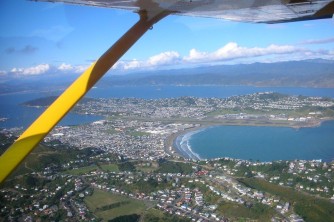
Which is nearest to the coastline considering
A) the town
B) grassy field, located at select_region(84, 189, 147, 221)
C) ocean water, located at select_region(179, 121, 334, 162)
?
ocean water, located at select_region(179, 121, 334, 162)

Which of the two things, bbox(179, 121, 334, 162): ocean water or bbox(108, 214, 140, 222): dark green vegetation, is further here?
bbox(179, 121, 334, 162): ocean water

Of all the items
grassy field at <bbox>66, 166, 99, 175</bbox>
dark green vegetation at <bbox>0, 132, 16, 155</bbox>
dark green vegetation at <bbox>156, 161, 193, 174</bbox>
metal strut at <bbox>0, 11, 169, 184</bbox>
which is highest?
metal strut at <bbox>0, 11, 169, 184</bbox>

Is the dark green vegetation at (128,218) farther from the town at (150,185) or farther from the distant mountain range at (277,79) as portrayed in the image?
the distant mountain range at (277,79)

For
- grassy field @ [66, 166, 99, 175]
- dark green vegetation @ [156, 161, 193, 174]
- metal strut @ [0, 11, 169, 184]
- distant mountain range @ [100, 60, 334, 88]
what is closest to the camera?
metal strut @ [0, 11, 169, 184]

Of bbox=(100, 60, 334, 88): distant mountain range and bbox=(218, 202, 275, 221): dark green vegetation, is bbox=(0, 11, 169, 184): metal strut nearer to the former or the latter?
bbox=(218, 202, 275, 221): dark green vegetation

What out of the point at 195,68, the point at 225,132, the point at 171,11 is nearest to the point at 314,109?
the point at 225,132

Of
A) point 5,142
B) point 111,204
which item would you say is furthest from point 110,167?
point 5,142

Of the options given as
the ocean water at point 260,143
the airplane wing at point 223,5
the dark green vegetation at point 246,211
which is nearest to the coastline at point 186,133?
the ocean water at point 260,143
